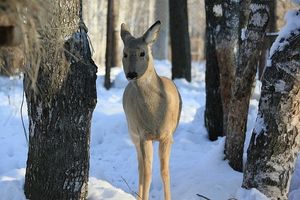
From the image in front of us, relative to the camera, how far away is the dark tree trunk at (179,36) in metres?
14.6

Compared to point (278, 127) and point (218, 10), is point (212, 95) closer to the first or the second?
point (218, 10)

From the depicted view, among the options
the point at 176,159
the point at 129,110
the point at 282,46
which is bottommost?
the point at 176,159

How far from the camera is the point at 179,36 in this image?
14812 mm

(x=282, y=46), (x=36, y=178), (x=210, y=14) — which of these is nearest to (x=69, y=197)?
(x=36, y=178)

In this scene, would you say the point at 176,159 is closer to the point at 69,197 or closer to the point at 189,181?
the point at 189,181

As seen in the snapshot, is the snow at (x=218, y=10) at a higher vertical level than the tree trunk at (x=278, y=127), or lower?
higher

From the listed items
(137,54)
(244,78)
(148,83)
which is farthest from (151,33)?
(244,78)

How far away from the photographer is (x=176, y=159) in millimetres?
8578

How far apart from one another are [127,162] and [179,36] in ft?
21.8

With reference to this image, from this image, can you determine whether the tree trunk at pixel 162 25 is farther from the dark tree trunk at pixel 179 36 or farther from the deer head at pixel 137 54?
the deer head at pixel 137 54

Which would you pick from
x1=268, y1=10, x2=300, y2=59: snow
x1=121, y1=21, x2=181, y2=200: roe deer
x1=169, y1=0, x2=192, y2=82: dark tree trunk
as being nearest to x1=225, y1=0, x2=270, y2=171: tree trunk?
x1=121, y1=21, x2=181, y2=200: roe deer

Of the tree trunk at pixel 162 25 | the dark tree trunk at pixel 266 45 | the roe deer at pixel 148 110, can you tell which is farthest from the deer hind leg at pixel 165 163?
the tree trunk at pixel 162 25

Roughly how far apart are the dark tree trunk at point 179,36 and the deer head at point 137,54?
7911mm

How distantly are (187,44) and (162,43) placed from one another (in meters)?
14.7
